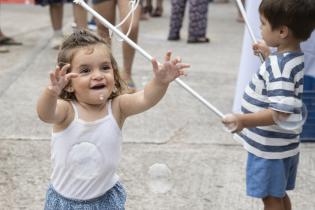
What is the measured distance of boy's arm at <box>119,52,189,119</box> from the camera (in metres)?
2.11

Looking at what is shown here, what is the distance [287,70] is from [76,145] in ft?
2.77

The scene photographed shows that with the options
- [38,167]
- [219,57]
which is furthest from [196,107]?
[219,57]

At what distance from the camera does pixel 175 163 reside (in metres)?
3.62

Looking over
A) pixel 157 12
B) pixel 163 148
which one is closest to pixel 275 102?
pixel 163 148

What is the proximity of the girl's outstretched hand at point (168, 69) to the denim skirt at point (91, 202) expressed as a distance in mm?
516

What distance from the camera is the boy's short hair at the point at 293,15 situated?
2.34m

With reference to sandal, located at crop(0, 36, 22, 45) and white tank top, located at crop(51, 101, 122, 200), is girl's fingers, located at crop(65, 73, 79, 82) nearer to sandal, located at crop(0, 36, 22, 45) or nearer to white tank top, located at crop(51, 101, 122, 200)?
white tank top, located at crop(51, 101, 122, 200)

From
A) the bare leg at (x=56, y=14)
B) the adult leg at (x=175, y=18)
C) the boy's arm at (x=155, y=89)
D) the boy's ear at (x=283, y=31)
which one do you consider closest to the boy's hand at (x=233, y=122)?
the boy's arm at (x=155, y=89)

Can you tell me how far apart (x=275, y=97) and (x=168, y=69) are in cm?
47

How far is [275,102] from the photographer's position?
233cm

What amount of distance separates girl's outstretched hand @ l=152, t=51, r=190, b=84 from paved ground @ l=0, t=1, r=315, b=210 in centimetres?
112

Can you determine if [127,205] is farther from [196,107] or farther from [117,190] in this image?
[196,107]

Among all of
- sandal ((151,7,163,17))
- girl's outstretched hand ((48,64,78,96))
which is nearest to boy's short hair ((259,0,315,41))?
girl's outstretched hand ((48,64,78,96))

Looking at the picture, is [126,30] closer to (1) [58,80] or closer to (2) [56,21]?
(2) [56,21]
